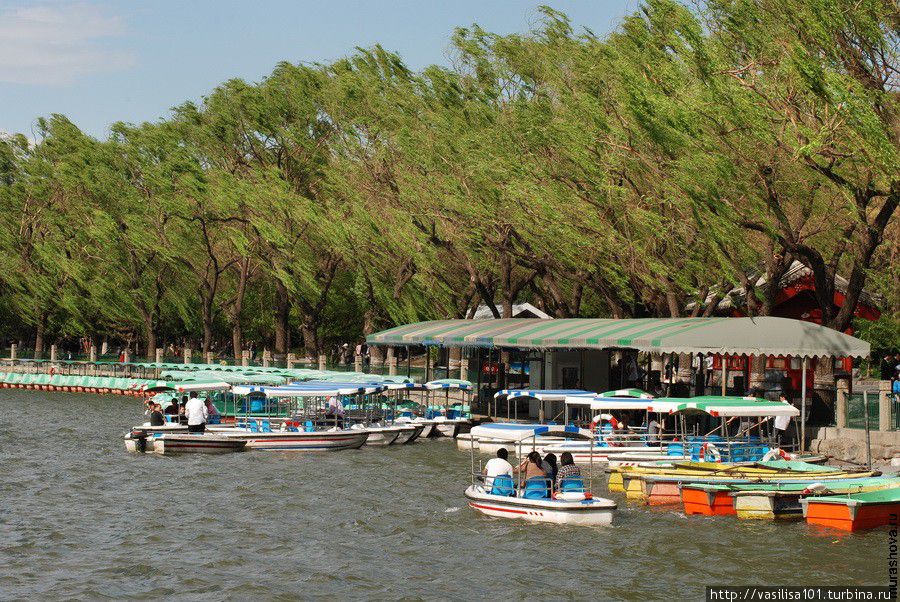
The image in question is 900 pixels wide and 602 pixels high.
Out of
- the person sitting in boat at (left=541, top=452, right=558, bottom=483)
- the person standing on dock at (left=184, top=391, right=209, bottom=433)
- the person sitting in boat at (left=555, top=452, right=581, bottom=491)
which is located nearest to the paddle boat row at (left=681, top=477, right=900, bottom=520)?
the person sitting in boat at (left=555, top=452, right=581, bottom=491)

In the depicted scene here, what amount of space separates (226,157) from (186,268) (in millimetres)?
9056

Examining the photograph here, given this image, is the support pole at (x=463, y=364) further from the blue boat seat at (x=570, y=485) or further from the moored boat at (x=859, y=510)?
the moored boat at (x=859, y=510)

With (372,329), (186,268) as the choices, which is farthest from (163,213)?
(372,329)

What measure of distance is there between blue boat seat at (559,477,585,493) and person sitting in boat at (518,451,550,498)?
324 millimetres

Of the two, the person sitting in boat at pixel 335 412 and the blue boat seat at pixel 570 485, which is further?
the person sitting in boat at pixel 335 412

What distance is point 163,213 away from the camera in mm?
70438

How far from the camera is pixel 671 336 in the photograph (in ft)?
118

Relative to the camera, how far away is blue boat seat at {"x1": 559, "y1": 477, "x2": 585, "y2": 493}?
80.8 feet

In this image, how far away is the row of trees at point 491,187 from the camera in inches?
1276

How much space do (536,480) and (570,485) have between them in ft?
2.42

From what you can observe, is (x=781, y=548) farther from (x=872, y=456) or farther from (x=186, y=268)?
(x=186, y=268)

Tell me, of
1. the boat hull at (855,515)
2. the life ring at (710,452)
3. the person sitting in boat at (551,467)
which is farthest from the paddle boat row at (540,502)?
the life ring at (710,452)

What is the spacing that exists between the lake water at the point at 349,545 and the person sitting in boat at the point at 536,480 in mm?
775

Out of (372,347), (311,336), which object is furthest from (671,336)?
(311,336)
